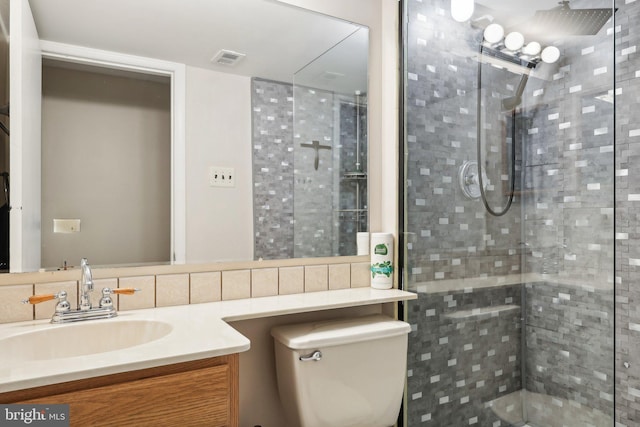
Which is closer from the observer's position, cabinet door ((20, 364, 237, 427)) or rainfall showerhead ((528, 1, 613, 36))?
cabinet door ((20, 364, 237, 427))

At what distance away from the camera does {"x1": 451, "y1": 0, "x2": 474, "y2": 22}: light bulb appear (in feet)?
5.25

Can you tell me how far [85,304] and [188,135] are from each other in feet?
2.01

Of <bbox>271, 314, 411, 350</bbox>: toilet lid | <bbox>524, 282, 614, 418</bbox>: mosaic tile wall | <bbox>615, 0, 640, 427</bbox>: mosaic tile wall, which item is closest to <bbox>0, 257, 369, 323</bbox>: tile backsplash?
<bbox>271, 314, 411, 350</bbox>: toilet lid

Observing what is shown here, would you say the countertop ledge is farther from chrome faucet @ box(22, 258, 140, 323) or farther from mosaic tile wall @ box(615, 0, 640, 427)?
mosaic tile wall @ box(615, 0, 640, 427)

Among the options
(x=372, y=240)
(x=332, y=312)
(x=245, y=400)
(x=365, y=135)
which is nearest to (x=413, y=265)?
(x=372, y=240)

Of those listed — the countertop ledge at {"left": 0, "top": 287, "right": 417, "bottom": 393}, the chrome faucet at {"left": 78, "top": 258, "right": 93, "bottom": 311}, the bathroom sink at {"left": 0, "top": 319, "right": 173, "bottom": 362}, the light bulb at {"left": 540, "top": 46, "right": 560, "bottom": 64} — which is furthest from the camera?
the light bulb at {"left": 540, "top": 46, "right": 560, "bottom": 64}

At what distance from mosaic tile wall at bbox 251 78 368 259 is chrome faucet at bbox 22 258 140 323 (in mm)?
506

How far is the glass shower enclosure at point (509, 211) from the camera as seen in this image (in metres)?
1.32

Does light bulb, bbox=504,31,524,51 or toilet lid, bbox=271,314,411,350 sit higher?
light bulb, bbox=504,31,524,51

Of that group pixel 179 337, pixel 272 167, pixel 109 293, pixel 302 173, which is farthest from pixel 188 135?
pixel 179 337

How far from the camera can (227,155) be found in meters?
1.46

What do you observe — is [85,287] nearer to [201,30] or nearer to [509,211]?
[201,30]

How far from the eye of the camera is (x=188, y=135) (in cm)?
139

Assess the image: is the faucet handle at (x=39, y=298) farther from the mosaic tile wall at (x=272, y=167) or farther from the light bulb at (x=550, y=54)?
the light bulb at (x=550, y=54)
